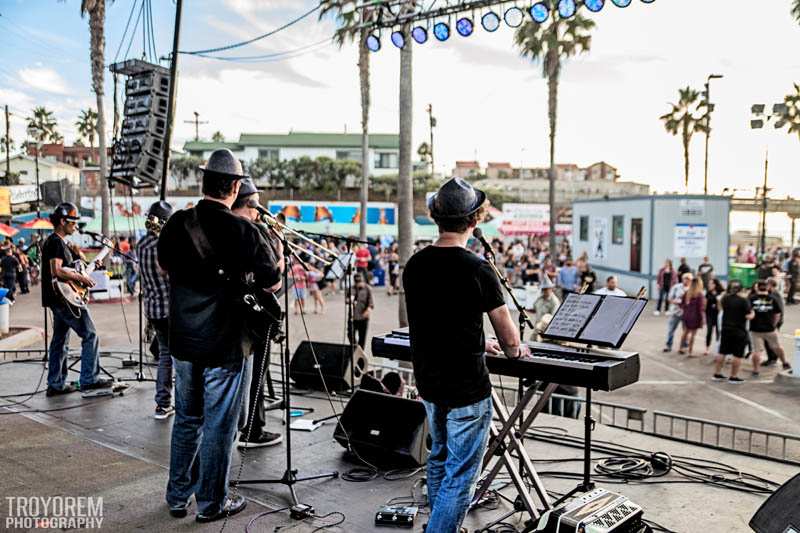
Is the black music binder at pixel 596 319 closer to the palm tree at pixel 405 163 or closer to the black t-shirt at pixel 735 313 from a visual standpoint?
the palm tree at pixel 405 163

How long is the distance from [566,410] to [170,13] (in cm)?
743

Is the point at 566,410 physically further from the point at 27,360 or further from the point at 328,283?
the point at 328,283

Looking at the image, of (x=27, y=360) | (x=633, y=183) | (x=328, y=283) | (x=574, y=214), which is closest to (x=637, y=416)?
(x=27, y=360)

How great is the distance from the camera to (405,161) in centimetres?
1057

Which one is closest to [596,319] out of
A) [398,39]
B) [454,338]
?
[454,338]

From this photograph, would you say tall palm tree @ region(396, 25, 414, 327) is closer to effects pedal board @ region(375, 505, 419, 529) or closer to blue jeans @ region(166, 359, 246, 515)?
effects pedal board @ region(375, 505, 419, 529)

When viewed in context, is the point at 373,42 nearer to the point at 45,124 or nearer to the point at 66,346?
the point at 66,346

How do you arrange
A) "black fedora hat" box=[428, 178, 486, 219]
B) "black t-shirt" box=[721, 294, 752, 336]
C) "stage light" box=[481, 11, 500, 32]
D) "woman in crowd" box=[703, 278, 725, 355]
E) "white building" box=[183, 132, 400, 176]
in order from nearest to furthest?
"black fedora hat" box=[428, 178, 486, 219] < "stage light" box=[481, 11, 500, 32] < "black t-shirt" box=[721, 294, 752, 336] < "woman in crowd" box=[703, 278, 725, 355] < "white building" box=[183, 132, 400, 176]

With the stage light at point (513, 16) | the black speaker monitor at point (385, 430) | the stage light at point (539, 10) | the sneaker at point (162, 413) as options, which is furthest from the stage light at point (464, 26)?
the sneaker at point (162, 413)

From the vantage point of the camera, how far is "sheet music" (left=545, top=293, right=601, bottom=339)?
3908 millimetres

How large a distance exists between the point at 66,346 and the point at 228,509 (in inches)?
146

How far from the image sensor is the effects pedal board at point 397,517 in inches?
152

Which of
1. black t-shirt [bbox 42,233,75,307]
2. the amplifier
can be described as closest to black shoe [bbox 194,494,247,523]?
the amplifier

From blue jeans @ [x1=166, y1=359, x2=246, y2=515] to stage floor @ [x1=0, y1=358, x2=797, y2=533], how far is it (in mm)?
177
